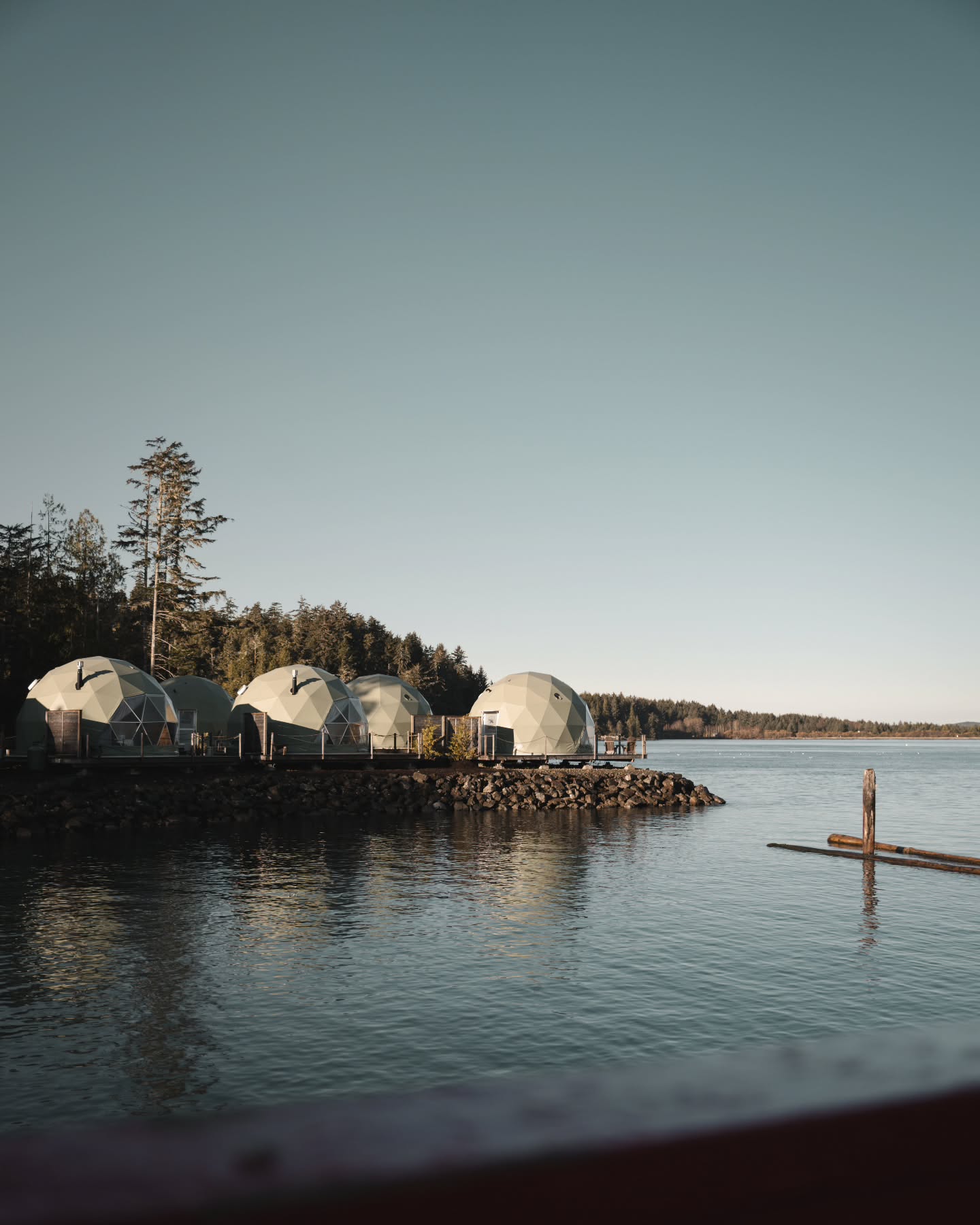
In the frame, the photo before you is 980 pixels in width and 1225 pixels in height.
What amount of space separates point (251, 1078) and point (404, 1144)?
505 inches

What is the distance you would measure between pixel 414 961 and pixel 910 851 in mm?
21649

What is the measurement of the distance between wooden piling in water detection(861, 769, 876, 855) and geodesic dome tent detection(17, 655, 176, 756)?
31067mm

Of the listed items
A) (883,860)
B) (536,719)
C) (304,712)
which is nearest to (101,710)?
(304,712)

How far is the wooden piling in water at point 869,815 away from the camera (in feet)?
109

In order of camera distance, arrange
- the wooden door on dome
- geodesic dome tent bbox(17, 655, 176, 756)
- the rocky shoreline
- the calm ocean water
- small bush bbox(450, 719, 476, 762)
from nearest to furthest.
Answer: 1. the calm ocean water
2. the rocky shoreline
3. the wooden door on dome
4. geodesic dome tent bbox(17, 655, 176, 756)
5. small bush bbox(450, 719, 476, 762)

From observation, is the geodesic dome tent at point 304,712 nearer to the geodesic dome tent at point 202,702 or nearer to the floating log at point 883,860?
the geodesic dome tent at point 202,702

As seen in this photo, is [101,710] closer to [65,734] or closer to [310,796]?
[65,734]

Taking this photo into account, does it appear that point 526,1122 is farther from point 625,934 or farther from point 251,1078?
point 625,934

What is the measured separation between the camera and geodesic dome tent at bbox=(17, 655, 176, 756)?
45.9m

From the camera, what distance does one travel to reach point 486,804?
47.7 m

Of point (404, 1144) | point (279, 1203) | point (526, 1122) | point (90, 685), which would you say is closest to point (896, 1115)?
point (526, 1122)

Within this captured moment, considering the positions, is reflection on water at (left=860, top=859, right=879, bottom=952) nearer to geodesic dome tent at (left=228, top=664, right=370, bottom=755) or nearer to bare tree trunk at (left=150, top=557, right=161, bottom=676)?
geodesic dome tent at (left=228, top=664, right=370, bottom=755)

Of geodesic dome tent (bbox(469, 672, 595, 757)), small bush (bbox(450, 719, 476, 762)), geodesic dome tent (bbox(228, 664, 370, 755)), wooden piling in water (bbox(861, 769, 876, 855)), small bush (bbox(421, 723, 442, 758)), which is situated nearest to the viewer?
wooden piling in water (bbox(861, 769, 876, 855))

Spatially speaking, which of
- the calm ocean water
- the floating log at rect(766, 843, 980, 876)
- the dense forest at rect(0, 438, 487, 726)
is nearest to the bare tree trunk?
the dense forest at rect(0, 438, 487, 726)
